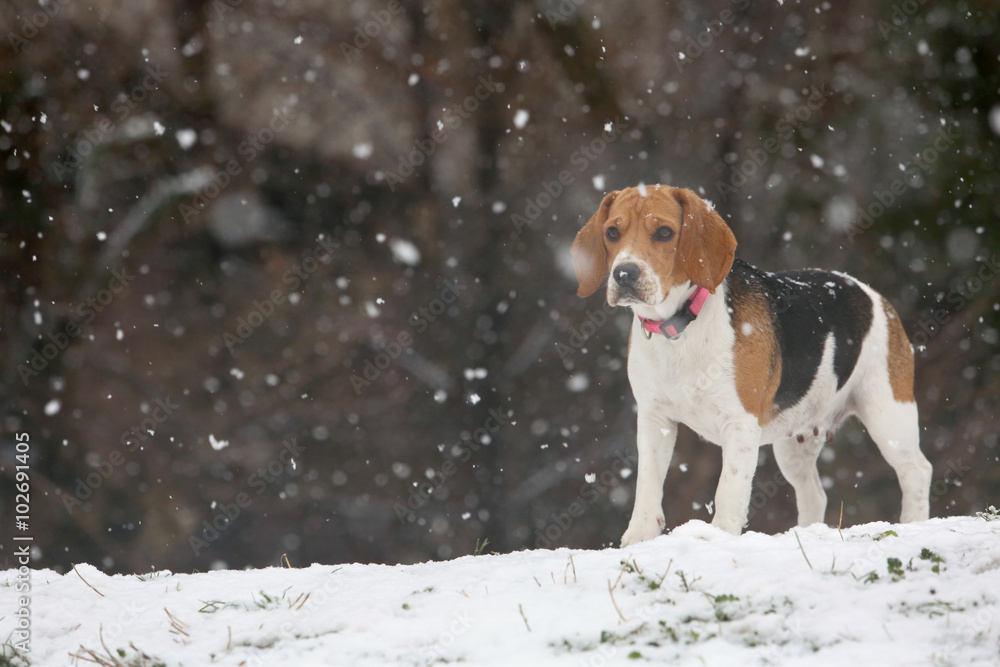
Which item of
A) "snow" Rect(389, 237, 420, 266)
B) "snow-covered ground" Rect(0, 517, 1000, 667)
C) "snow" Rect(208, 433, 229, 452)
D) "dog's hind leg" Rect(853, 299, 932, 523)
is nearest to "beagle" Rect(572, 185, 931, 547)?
"dog's hind leg" Rect(853, 299, 932, 523)

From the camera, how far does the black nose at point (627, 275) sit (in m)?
3.96

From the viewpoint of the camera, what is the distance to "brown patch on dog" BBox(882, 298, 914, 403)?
524 centimetres

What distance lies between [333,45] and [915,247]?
6.34 meters

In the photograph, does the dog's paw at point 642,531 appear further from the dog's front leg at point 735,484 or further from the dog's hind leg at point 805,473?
the dog's hind leg at point 805,473

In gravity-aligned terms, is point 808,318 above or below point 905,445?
above

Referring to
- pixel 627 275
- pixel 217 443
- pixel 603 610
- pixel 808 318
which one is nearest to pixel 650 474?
pixel 627 275

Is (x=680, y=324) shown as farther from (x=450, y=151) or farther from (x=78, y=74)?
(x=78, y=74)

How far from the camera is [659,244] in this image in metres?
4.18

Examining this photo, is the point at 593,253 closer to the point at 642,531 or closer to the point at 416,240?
the point at 642,531

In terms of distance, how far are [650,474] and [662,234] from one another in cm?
131

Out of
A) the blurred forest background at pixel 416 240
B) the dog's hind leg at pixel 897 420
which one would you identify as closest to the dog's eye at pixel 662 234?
the dog's hind leg at pixel 897 420

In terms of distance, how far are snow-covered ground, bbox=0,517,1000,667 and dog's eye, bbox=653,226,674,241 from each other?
5.04 feet

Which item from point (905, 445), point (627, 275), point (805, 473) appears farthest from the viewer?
point (805, 473)

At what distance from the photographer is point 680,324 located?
14.1ft
